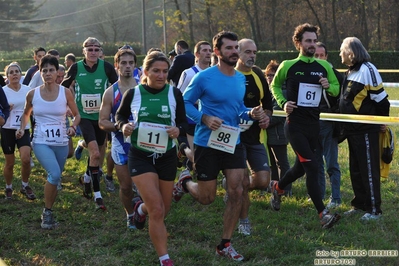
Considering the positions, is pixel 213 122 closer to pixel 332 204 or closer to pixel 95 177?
pixel 332 204

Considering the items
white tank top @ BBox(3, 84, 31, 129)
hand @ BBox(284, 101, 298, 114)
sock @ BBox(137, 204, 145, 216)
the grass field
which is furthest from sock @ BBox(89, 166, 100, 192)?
hand @ BBox(284, 101, 298, 114)

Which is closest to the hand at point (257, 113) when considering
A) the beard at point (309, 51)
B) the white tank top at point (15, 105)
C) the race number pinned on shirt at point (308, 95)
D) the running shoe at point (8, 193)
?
the race number pinned on shirt at point (308, 95)

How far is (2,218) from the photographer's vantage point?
757cm

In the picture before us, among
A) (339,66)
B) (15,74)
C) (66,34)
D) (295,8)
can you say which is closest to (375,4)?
(295,8)

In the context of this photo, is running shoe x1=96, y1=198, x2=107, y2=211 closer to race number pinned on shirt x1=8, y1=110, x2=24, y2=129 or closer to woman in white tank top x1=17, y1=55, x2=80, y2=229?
woman in white tank top x1=17, y1=55, x2=80, y2=229

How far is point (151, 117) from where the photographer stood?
5.44 m

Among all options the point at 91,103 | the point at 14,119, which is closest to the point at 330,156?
the point at 91,103

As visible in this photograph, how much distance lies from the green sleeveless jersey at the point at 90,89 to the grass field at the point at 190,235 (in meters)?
1.23

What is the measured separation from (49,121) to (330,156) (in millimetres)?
3503

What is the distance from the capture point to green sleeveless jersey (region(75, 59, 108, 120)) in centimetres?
827

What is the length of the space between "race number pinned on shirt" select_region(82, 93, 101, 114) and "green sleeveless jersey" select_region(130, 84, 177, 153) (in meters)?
2.88

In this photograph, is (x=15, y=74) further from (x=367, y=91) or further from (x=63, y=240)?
(x=367, y=91)

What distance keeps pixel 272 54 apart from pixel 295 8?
10.5 meters

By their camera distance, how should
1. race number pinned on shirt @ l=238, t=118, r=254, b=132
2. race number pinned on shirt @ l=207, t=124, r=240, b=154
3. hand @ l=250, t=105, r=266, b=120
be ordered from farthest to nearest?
race number pinned on shirt @ l=238, t=118, r=254, b=132, hand @ l=250, t=105, r=266, b=120, race number pinned on shirt @ l=207, t=124, r=240, b=154
